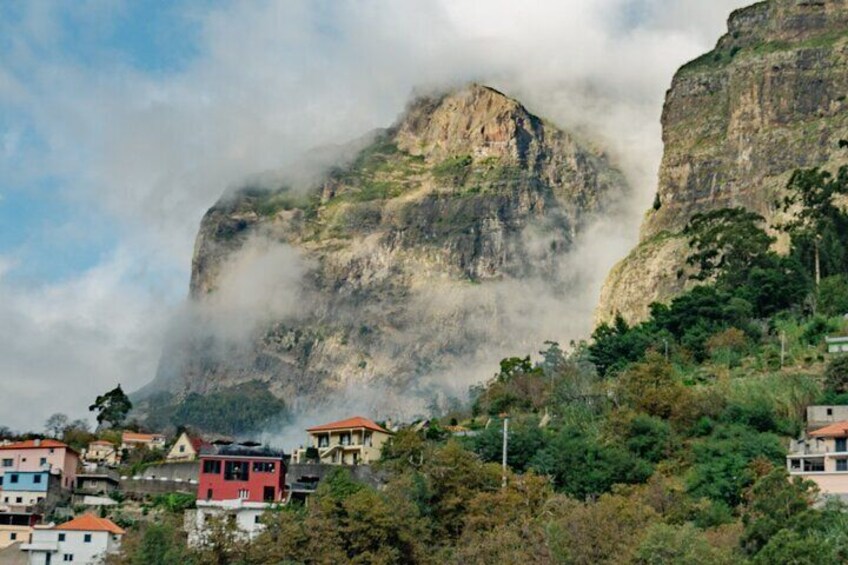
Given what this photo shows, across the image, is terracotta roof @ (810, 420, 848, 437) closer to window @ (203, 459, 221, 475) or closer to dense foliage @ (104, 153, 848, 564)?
dense foliage @ (104, 153, 848, 564)

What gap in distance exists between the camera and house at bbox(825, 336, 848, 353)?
8850cm

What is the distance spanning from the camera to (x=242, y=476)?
8175cm

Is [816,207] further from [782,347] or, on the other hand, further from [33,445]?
[33,445]

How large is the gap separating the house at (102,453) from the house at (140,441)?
126 cm

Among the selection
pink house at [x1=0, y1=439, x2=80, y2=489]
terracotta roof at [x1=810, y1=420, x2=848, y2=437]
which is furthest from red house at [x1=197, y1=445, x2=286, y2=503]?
terracotta roof at [x1=810, y1=420, x2=848, y2=437]

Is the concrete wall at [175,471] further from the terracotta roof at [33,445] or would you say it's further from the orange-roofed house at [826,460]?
the orange-roofed house at [826,460]

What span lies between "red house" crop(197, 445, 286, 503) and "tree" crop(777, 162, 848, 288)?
41628mm

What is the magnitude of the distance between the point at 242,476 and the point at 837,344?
3637 centimetres

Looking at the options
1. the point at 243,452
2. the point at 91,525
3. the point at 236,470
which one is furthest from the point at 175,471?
the point at 91,525

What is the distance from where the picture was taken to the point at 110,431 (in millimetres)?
118438

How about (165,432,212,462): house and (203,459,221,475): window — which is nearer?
(203,459,221,475): window

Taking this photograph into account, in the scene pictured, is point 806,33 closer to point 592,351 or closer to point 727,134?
point 727,134

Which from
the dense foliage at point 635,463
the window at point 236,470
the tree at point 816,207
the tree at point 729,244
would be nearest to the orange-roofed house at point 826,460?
the dense foliage at point 635,463

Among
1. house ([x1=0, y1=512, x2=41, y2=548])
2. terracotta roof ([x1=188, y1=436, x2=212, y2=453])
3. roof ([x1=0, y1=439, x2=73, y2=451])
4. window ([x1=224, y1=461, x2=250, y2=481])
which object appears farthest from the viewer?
terracotta roof ([x1=188, y1=436, x2=212, y2=453])
